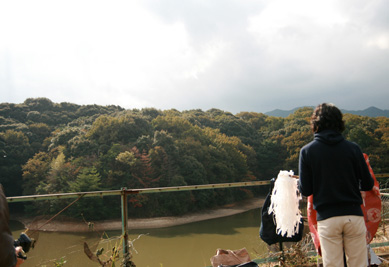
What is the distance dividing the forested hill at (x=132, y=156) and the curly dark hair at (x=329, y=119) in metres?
21.1

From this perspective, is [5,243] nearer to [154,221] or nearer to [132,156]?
[154,221]

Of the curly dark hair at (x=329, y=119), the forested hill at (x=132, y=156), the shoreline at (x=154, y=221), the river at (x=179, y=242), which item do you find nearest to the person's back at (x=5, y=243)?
the curly dark hair at (x=329, y=119)

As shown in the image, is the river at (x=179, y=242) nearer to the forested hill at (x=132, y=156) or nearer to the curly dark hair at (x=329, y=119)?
the forested hill at (x=132, y=156)

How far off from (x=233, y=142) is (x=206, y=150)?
500 cm

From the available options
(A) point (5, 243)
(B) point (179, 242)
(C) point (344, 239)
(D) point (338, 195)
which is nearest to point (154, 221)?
(B) point (179, 242)

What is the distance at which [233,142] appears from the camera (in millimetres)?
32812

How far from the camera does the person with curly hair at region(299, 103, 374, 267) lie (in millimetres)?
1673

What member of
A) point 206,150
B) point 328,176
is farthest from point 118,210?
point 328,176

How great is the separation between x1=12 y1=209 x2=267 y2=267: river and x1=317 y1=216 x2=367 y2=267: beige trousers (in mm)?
10546

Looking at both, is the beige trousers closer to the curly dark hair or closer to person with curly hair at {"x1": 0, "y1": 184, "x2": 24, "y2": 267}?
the curly dark hair

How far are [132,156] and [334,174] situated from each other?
22907 mm

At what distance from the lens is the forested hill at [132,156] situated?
22.7 meters

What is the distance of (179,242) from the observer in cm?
1781

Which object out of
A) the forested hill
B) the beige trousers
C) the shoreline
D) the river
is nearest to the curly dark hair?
the beige trousers
